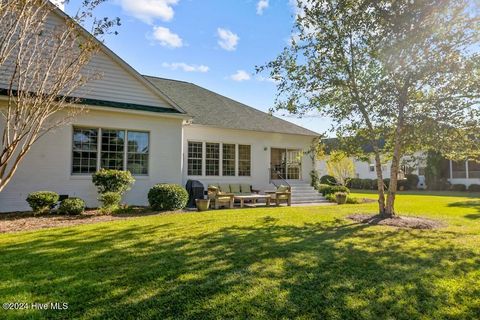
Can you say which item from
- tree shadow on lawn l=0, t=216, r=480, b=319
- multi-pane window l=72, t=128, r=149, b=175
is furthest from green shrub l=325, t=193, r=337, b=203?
multi-pane window l=72, t=128, r=149, b=175

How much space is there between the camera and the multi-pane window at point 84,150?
11695mm

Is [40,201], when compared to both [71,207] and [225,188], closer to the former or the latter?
[71,207]

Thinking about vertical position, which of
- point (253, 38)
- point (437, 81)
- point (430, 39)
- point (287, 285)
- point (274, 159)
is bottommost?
point (287, 285)

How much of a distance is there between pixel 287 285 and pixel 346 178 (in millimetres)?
19690

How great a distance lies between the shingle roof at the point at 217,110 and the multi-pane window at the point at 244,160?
3.99ft

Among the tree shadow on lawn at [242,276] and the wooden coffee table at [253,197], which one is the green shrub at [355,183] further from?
the tree shadow on lawn at [242,276]

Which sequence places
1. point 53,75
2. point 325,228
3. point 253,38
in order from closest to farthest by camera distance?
point 325,228
point 53,75
point 253,38

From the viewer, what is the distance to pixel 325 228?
8.17 metres

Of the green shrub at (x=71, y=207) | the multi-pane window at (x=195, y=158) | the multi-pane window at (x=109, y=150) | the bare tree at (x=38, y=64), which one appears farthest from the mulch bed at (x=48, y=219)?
the multi-pane window at (x=195, y=158)

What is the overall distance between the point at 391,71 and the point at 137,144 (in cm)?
1003

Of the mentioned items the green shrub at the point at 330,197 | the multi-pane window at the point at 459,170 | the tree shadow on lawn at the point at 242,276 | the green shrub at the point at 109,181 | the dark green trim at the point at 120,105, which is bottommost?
the tree shadow on lawn at the point at 242,276

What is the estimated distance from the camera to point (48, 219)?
915cm

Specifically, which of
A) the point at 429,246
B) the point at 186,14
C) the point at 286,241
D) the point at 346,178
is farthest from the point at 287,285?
the point at 346,178

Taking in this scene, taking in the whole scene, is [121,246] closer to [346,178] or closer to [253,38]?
[253,38]
